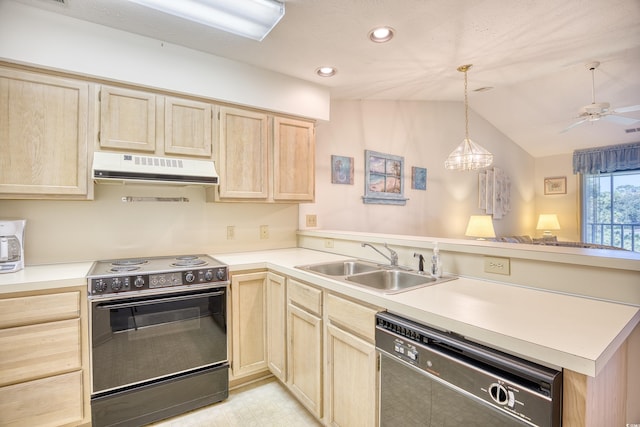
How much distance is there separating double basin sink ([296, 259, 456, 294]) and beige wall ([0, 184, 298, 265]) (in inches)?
36.2

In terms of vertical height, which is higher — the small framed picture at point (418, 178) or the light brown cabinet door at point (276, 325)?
the small framed picture at point (418, 178)

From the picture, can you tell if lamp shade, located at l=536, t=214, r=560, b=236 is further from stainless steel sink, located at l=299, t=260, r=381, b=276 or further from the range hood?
the range hood

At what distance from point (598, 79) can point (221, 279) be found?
4.85 meters

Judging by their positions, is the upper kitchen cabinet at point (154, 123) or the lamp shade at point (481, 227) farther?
the lamp shade at point (481, 227)

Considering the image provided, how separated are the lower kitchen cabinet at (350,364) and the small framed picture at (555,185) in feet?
21.2

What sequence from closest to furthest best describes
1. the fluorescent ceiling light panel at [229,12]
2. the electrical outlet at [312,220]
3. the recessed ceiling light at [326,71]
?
1. the fluorescent ceiling light panel at [229,12]
2. the recessed ceiling light at [326,71]
3. the electrical outlet at [312,220]

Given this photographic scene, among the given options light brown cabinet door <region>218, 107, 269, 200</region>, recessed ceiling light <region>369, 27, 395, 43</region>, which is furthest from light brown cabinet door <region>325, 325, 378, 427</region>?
recessed ceiling light <region>369, 27, 395, 43</region>

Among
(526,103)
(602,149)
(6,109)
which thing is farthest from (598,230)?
(6,109)

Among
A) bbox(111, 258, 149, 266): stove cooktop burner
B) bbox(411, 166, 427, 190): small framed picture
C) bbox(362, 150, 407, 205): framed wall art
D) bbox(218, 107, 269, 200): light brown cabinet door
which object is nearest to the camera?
bbox(111, 258, 149, 266): stove cooktop burner

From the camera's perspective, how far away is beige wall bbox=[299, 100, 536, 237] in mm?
3346

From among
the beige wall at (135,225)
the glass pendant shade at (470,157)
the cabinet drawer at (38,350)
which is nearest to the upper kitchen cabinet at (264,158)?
the beige wall at (135,225)

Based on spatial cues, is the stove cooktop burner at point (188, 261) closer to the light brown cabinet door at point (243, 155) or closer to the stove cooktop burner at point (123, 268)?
the stove cooktop burner at point (123, 268)

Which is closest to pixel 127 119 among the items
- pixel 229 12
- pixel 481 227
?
pixel 229 12

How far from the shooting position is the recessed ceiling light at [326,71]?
8.30 feet
